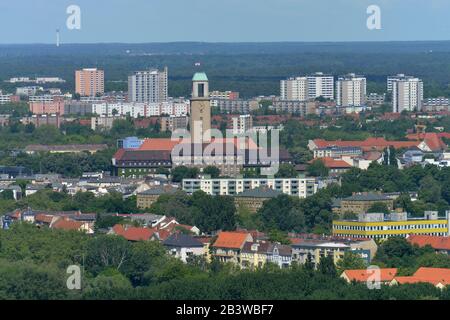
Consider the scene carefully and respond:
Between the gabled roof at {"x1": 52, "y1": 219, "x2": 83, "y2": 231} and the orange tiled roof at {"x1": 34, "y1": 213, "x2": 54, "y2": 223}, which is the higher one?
the gabled roof at {"x1": 52, "y1": 219, "x2": 83, "y2": 231}

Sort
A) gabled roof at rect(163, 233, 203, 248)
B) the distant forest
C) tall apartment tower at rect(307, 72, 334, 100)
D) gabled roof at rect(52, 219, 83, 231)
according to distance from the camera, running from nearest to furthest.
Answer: gabled roof at rect(163, 233, 203, 248), gabled roof at rect(52, 219, 83, 231), tall apartment tower at rect(307, 72, 334, 100), the distant forest

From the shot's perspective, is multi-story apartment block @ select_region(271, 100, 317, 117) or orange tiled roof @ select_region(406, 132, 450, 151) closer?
orange tiled roof @ select_region(406, 132, 450, 151)

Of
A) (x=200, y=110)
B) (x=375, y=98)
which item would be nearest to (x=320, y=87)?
(x=375, y=98)

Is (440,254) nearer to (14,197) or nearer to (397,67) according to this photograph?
(14,197)

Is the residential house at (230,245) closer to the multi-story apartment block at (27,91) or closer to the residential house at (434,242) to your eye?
the residential house at (434,242)

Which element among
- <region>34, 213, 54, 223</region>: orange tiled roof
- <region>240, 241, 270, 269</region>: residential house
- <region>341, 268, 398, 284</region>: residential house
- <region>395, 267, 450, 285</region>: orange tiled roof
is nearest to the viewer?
<region>395, 267, 450, 285</region>: orange tiled roof

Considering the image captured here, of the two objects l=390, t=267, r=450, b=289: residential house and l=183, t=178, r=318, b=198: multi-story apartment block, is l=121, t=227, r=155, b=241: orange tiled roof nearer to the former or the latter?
l=390, t=267, r=450, b=289: residential house

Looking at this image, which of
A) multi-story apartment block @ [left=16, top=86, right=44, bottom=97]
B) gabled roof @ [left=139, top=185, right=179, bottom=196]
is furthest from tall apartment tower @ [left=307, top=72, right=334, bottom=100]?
gabled roof @ [left=139, top=185, right=179, bottom=196]
